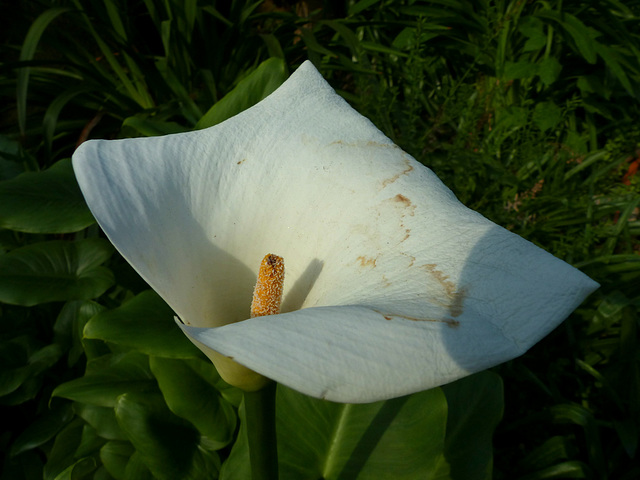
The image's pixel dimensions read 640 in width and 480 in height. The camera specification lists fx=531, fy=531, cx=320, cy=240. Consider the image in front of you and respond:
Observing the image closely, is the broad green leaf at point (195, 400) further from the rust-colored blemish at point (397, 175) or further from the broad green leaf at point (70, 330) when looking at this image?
the rust-colored blemish at point (397, 175)

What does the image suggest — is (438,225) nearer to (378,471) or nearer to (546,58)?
(378,471)

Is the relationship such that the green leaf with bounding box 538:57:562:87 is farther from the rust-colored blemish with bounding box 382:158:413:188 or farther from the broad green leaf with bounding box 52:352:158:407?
the broad green leaf with bounding box 52:352:158:407

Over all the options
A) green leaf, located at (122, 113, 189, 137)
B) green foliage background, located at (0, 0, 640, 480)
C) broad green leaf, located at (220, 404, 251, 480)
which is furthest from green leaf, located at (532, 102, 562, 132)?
broad green leaf, located at (220, 404, 251, 480)

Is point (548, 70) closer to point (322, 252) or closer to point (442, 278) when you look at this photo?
point (322, 252)

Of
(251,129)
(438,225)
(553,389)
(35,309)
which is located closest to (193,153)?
(251,129)

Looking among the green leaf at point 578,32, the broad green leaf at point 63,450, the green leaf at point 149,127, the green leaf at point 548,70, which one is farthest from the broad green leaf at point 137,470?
the green leaf at point 578,32
